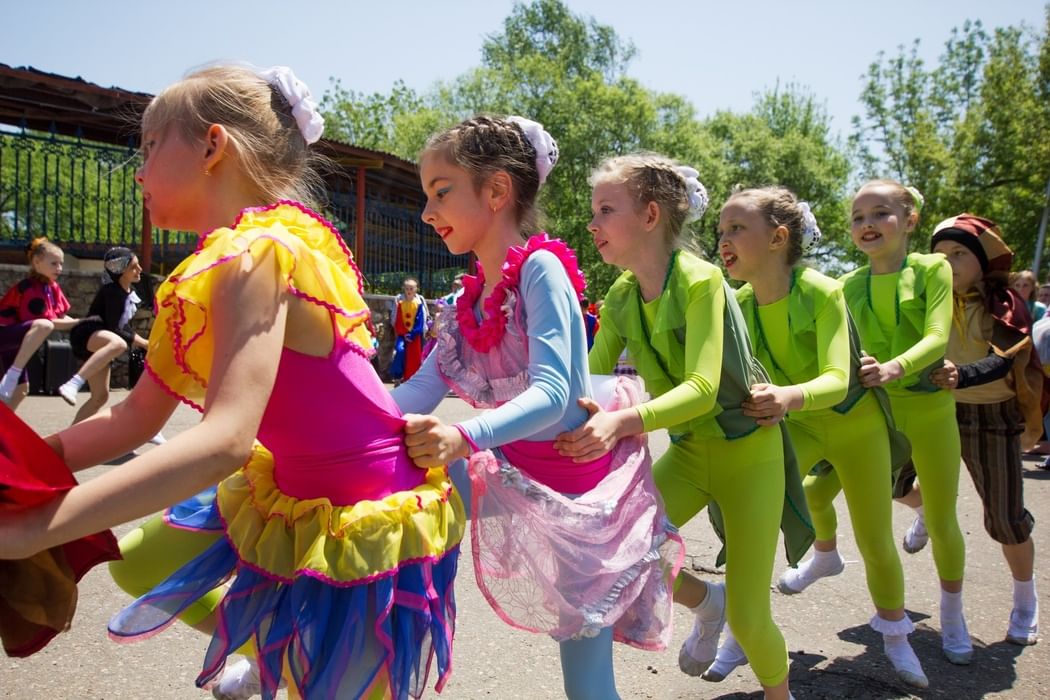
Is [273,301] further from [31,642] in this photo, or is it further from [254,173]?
[31,642]

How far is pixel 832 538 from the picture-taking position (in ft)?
14.1

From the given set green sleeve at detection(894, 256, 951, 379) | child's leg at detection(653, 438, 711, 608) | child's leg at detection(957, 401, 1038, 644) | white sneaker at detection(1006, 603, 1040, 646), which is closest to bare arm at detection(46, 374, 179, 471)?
child's leg at detection(653, 438, 711, 608)

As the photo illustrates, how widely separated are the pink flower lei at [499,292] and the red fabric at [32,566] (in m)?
1.14

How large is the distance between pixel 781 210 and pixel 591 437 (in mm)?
1726

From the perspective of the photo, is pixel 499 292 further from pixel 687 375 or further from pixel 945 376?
pixel 945 376

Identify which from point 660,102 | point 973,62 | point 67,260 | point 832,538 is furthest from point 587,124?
point 832,538

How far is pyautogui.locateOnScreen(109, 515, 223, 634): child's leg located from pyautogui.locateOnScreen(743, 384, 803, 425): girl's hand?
1661mm

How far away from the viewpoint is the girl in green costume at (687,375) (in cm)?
282

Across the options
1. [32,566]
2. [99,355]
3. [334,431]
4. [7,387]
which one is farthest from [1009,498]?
[7,387]

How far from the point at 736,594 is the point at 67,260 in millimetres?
13063

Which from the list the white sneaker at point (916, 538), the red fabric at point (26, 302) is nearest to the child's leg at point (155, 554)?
the white sneaker at point (916, 538)

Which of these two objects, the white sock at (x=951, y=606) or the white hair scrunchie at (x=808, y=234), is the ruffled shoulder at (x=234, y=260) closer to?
the white hair scrunchie at (x=808, y=234)

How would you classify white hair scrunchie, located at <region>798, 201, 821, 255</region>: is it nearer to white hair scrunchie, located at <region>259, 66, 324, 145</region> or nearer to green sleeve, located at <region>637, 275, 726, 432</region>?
green sleeve, located at <region>637, 275, 726, 432</region>

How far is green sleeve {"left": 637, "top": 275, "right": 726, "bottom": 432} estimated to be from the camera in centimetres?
246
